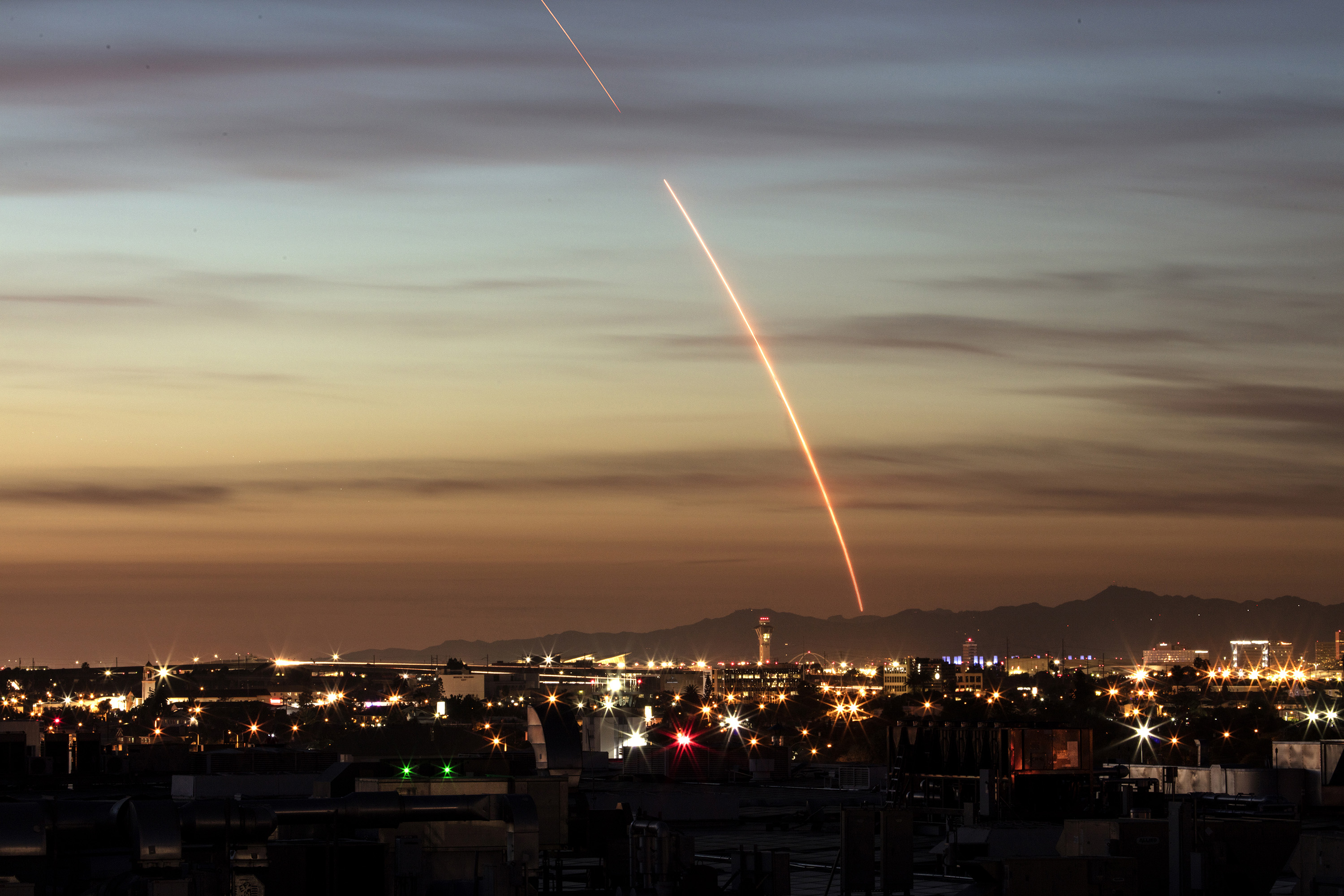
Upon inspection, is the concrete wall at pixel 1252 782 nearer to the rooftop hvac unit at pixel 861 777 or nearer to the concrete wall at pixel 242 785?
the rooftop hvac unit at pixel 861 777

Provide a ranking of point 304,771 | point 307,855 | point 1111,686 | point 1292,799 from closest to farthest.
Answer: point 307,855, point 304,771, point 1292,799, point 1111,686

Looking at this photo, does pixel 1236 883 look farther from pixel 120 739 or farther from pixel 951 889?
pixel 120 739

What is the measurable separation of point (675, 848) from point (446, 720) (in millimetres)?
137876

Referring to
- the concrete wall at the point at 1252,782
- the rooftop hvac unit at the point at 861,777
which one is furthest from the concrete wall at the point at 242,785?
the rooftop hvac unit at the point at 861,777

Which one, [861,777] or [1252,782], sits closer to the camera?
[1252,782]

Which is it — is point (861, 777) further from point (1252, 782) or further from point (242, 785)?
point (242, 785)

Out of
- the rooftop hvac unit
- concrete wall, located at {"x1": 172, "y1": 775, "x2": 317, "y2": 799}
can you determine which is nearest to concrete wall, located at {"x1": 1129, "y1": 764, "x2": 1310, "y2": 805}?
the rooftop hvac unit

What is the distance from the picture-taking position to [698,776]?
82.7 metres

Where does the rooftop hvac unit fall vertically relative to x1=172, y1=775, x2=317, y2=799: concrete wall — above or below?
below

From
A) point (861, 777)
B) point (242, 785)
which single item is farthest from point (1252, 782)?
point (861, 777)

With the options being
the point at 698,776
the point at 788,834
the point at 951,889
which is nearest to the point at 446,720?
the point at 698,776

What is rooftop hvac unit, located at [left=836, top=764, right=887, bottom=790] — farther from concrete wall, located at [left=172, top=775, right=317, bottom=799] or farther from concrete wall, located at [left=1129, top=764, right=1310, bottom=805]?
concrete wall, located at [left=172, top=775, right=317, bottom=799]

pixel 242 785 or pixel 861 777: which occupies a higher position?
pixel 242 785

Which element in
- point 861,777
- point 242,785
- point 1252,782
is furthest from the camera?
point 861,777
